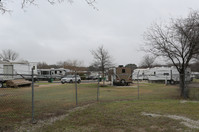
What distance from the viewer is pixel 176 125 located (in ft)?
16.3

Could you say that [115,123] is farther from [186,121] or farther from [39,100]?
[39,100]

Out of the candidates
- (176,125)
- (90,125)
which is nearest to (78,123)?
(90,125)

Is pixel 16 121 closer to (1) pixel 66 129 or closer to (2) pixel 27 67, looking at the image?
(1) pixel 66 129

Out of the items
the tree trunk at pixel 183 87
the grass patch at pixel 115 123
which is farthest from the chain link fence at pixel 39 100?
the grass patch at pixel 115 123

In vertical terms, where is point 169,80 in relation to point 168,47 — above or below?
below

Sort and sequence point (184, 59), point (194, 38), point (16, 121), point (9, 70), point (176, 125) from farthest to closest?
point (9, 70) < point (184, 59) < point (194, 38) < point (16, 121) < point (176, 125)

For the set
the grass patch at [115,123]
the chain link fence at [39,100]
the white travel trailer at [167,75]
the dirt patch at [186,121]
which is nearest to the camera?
the grass patch at [115,123]

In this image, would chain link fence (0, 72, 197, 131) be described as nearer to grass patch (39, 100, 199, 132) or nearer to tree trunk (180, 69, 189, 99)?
tree trunk (180, 69, 189, 99)

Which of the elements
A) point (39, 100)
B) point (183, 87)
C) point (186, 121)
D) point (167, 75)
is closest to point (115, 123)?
point (186, 121)

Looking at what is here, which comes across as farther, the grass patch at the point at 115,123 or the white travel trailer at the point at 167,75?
the white travel trailer at the point at 167,75

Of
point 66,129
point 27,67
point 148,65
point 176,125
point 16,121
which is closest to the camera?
point 66,129

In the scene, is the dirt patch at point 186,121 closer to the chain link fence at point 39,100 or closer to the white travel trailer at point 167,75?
the chain link fence at point 39,100

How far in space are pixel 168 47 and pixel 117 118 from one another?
8.05 m

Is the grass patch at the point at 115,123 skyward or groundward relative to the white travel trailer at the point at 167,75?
groundward
